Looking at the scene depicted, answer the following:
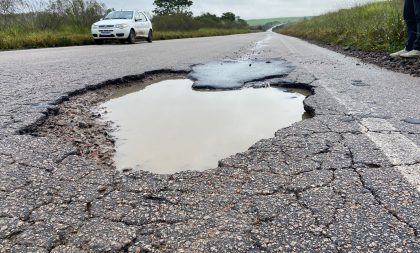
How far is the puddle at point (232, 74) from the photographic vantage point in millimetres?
4730

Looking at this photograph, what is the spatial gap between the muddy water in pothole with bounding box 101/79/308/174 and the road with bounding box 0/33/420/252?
0.95ft

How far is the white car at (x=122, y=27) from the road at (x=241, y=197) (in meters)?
11.5

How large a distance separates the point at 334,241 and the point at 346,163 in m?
0.80

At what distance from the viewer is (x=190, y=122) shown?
331 cm

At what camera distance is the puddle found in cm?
473

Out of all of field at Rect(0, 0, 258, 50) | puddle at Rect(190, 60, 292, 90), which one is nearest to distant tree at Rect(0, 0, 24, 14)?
field at Rect(0, 0, 258, 50)

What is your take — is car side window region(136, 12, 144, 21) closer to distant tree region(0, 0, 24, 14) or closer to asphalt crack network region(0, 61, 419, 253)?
distant tree region(0, 0, 24, 14)

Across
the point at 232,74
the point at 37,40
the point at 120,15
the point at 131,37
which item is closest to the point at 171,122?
the point at 232,74

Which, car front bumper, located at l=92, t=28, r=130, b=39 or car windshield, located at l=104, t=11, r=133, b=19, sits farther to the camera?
car windshield, located at l=104, t=11, r=133, b=19

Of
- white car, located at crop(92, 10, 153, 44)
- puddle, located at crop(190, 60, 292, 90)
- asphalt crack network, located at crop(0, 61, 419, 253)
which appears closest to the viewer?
asphalt crack network, located at crop(0, 61, 419, 253)

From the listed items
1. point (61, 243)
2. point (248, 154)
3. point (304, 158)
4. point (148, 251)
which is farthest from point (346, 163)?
point (61, 243)

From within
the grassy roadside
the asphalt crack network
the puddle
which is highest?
the grassy roadside

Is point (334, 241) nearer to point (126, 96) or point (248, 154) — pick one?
point (248, 154)

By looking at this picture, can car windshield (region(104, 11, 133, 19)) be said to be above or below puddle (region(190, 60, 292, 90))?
above
